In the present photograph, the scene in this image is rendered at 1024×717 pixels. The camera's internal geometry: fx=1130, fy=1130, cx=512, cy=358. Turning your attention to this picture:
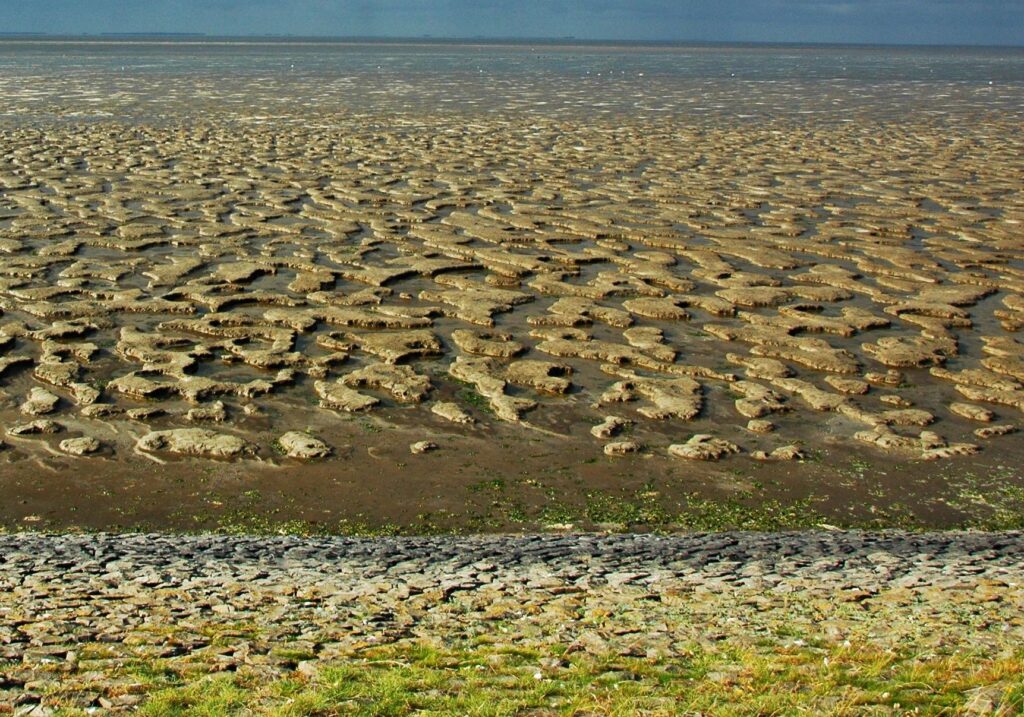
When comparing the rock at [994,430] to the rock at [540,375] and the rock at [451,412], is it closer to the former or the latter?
the rock at [540,375]

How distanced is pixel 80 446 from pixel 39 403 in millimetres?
760

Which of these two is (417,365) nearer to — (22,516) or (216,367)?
(216,367)

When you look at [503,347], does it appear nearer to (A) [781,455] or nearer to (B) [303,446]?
(B) [303,446]

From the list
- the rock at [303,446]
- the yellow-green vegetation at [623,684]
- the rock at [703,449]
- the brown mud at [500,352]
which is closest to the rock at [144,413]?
the brown mud at [500,352]

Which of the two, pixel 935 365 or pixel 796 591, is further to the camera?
pixel 935 365

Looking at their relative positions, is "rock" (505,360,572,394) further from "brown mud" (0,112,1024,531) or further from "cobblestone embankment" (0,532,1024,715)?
"cobblestone embankment" (0,532,1024,715)

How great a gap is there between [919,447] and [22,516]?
194 inches

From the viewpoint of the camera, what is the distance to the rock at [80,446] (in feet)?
20.9

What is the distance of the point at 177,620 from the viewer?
4.26m

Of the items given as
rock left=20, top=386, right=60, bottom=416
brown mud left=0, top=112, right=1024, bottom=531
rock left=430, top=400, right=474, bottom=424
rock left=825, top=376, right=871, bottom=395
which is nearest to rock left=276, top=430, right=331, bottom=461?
brown mud left=0, top=112, right=1024, bottom=531

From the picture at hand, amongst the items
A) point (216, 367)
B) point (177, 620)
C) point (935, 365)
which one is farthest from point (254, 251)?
point (177, 620)

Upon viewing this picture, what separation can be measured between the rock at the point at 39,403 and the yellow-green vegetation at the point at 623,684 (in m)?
3.52

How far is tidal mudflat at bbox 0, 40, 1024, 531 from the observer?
6082mm

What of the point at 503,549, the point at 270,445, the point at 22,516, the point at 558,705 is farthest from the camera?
the point at 270,445
